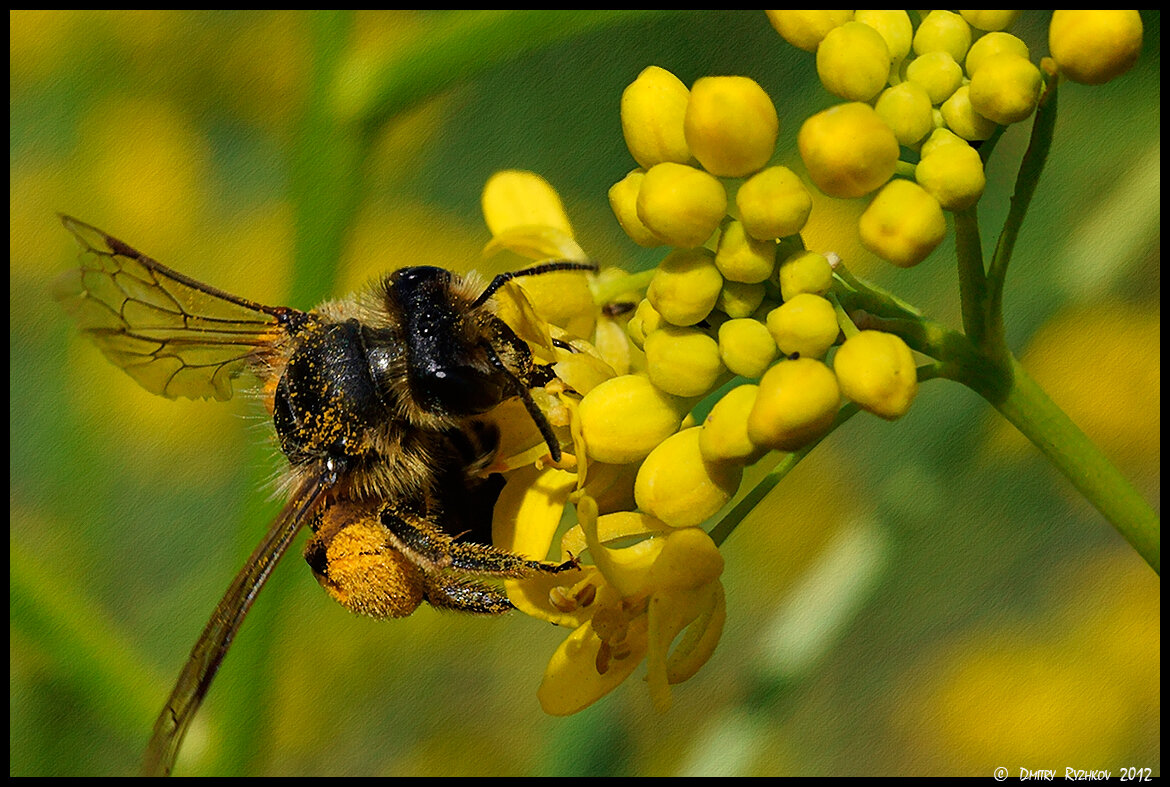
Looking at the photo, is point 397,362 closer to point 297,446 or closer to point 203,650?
point 297,446

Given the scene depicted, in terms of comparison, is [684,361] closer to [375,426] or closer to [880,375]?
[880,375]

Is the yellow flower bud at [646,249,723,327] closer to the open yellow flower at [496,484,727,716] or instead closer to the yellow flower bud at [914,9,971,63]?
the open yellow flower at [496,484,727,716]

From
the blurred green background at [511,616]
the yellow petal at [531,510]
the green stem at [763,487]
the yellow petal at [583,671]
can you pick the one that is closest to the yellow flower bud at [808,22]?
the green stem at [763,487]

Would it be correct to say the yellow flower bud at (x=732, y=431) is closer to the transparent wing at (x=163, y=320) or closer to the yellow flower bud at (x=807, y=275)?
the yellow flower bud at (x=807, y=275)

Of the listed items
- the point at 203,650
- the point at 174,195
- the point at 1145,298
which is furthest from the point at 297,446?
the point at 1145,298

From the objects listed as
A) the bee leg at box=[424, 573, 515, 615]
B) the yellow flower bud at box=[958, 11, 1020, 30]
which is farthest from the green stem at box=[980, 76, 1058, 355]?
the bee leg at box=[424, 573, 515, 615]

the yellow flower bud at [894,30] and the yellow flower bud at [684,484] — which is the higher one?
the yellow flower bud at [894,30]

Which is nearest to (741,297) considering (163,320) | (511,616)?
(163,320)
